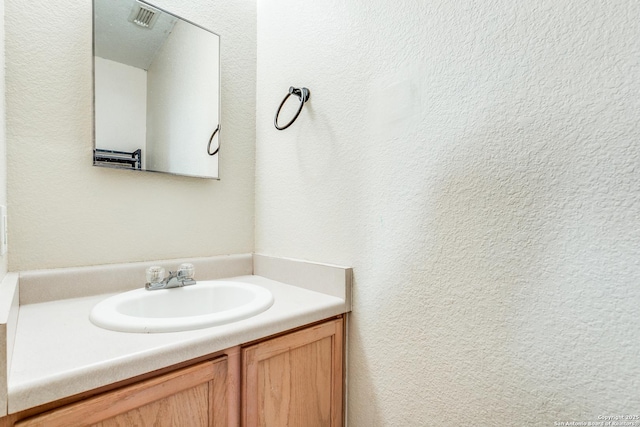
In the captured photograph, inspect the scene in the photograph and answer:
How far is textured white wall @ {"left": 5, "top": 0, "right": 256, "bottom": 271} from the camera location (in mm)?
878

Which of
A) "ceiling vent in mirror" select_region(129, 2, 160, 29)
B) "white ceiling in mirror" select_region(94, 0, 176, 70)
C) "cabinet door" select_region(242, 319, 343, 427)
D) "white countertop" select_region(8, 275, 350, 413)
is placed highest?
"ceiling vent in mirror" select_region(129, 2, 160, 29)

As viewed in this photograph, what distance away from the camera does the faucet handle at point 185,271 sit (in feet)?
3.43

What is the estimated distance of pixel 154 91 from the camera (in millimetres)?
1108

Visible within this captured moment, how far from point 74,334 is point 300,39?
113 centimetres

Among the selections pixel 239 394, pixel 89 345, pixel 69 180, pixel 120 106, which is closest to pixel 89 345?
pixel 89 345

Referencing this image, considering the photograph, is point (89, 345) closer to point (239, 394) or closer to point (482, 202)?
point (239, 394)

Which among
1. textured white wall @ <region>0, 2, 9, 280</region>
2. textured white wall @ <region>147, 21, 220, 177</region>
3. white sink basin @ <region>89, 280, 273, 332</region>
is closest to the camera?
white sink basin @ <region>89, 280, 273, 332</region>

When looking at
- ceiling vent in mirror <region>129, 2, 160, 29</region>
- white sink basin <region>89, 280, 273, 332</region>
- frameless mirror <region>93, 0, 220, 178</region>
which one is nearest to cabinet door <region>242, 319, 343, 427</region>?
white sink basin <region>89, 280, 273, 332</region>

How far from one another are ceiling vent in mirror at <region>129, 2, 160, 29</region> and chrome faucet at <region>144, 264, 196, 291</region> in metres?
0.85

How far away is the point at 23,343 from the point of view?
0.62 metres

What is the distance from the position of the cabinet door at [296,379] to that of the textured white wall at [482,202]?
0.26 ft

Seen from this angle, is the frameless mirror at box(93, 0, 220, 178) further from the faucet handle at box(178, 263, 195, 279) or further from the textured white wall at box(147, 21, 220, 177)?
the faucet handle at box(178, 263, 195, 279)

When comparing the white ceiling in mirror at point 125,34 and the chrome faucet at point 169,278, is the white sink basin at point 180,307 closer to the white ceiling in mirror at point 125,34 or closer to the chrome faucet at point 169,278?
the chrome faucet at point 169,278

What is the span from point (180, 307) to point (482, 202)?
95 cm
